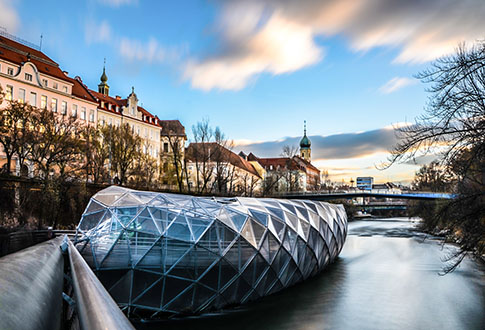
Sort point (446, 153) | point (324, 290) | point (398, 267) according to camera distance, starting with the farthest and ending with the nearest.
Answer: point (398, 267), point (324, 290), point (446, 153)

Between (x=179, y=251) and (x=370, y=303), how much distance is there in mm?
11169

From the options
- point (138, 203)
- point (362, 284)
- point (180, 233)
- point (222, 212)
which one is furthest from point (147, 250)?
point (362, 284)

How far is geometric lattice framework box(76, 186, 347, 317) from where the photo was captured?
14695 millimetres

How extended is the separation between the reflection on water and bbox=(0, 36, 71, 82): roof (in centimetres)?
4942

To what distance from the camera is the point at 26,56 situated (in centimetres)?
5494

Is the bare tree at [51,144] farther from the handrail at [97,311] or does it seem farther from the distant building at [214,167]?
the handrail at [97,311]

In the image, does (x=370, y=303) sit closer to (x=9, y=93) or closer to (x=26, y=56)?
(x=9, y=93)

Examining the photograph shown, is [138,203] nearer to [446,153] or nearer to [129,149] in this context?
[446,153]

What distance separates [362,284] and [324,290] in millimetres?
3558

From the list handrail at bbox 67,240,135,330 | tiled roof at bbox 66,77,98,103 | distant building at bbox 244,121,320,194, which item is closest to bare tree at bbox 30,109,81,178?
tiled roof at bbox 66,77,98,103

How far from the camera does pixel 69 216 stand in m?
34.1

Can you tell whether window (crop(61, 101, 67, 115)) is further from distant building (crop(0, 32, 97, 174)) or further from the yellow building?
the yellow building

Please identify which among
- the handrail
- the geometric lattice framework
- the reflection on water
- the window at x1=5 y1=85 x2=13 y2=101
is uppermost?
the window at x1=5 y1=85 x2=13 y2=101

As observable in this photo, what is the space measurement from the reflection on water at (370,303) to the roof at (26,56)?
49423mm
